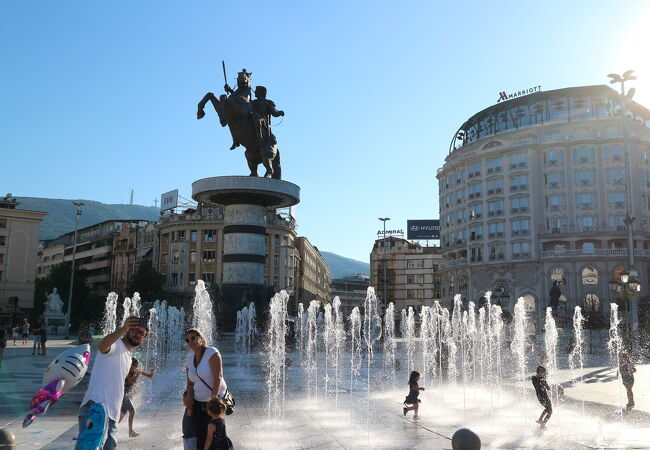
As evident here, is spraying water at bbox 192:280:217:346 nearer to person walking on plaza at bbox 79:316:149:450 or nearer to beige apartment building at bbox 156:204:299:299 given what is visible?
person walking on plaza at bbox 79:316:149:450

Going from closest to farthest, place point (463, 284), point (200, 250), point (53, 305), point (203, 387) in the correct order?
1. point (203, 387)
2. point (53, 305)
3. point (463, 284)
4. point (200, 250)

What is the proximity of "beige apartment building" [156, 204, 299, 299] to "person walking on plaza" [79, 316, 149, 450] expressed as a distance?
237 ft

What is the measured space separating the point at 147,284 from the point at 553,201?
167ft

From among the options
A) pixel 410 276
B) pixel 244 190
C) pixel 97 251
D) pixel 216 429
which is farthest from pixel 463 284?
Answer: pixel 216 429

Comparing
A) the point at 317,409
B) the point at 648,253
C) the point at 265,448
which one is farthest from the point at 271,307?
the point at 648,253

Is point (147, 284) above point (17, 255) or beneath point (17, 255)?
beneath

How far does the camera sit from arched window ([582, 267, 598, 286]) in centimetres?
6688

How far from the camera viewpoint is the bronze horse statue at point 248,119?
33.2m

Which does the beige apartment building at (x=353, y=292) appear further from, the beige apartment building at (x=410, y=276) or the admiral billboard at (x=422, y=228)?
the admiral billboard at (x=422, y=228)

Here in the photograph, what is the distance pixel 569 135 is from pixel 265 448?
71546 mm

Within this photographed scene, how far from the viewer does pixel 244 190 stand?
105ft

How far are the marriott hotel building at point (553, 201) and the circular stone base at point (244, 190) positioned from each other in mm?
42723

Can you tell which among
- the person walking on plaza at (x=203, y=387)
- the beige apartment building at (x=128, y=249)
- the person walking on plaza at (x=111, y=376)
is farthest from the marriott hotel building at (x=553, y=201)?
the person walking on plaza at (x=111, y=376)

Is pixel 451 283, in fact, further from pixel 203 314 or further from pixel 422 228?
pixel 203 314
